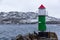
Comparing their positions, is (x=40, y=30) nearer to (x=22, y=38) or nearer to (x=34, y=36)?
(x=34, y=36)

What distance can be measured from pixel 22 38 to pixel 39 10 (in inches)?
84.7

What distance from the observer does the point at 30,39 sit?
1471cm

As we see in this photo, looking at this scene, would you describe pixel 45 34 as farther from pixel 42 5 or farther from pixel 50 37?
pixel 42 5

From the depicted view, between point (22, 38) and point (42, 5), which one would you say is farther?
point (22, 38)

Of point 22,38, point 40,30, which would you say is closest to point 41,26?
point 40,30

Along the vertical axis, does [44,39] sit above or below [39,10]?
below

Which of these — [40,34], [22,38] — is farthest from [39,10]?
[22,38]

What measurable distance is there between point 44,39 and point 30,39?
91cm

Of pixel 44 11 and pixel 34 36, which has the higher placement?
pixel 44 11

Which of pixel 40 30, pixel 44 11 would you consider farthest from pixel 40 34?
pixel 44 11

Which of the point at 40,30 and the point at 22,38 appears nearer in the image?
the point at 40,30

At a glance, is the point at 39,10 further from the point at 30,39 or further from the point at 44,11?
the point at 30,39

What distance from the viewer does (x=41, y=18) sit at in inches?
559

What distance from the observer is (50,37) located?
14438 millimetres
